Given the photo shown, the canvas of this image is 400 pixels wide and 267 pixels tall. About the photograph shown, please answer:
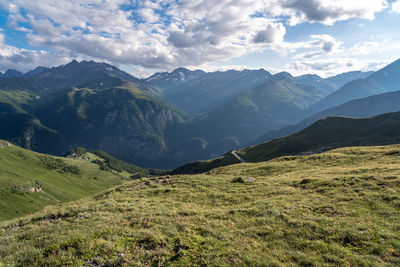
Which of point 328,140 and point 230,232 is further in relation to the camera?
point 328,140

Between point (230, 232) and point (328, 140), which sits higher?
point (230, 232)

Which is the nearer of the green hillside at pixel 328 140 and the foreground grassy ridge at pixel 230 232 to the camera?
the foreground grassy ridge at pixel 230 232

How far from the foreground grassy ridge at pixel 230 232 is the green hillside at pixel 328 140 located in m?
78.1

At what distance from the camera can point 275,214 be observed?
1972 centimetres

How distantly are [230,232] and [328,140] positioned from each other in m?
125

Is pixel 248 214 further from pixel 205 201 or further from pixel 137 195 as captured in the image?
pixel 137 195

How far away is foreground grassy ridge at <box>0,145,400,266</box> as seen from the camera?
508 inches

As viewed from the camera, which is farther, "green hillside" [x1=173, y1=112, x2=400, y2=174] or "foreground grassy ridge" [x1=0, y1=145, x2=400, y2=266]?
"green hillside" [x1=173, y1=112, x2=400, y2=174]

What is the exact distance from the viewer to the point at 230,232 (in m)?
16.5

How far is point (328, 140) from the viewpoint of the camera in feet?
392

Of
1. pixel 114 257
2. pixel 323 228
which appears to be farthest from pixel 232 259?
pixel 323 228

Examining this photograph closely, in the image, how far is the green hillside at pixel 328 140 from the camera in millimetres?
102688

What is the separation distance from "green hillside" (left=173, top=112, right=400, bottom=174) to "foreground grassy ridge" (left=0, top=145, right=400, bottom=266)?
78053 millimetres

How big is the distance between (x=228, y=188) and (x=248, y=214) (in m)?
12.1
